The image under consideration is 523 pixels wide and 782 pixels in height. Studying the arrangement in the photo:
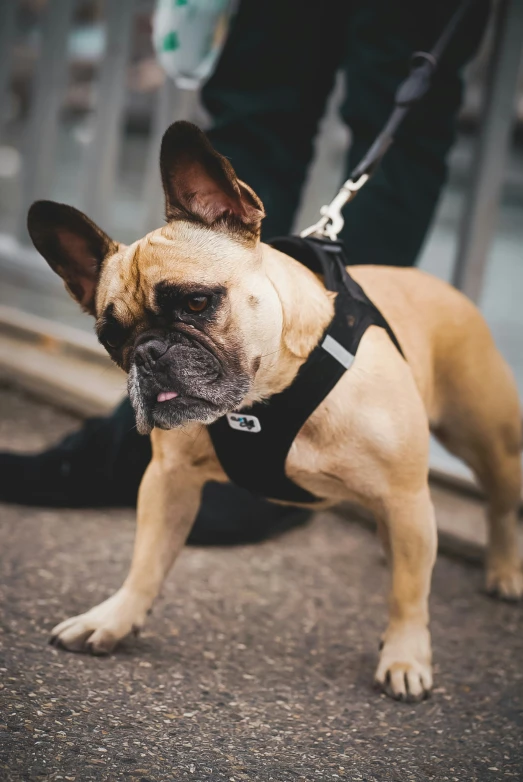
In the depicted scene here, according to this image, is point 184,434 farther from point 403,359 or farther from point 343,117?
point 343,117

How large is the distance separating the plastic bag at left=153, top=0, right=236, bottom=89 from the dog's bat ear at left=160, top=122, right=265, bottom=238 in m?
1.26

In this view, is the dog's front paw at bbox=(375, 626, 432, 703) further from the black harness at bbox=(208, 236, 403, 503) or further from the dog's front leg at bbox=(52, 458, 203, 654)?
the dog's front leg at bbox=(52, 458, 203, 654)

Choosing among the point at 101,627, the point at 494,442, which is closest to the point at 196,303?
the point at 101,627

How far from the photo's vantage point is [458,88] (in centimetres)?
241

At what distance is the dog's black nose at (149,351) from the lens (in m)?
1.48

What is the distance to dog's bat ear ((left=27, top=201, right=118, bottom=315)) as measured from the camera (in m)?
1.62

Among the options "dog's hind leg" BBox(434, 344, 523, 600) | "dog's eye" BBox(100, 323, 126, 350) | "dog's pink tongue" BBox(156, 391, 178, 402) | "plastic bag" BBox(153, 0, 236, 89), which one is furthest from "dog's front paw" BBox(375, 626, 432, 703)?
"plastic bag" BBox(153, 0, 236, 89)

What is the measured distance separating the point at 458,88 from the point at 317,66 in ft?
1.26

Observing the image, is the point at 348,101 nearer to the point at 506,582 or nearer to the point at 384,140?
the point at 384,140

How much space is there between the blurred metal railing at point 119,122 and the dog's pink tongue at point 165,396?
1783 millimetres

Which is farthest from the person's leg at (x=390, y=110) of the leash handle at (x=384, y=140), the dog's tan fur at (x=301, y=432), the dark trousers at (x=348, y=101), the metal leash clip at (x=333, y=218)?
the dog's tan fur at (x=301, y=432)

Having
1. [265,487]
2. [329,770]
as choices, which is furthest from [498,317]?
[329,770]

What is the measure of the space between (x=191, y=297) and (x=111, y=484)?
3.95 feet

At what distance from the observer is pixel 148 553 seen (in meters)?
1.80
